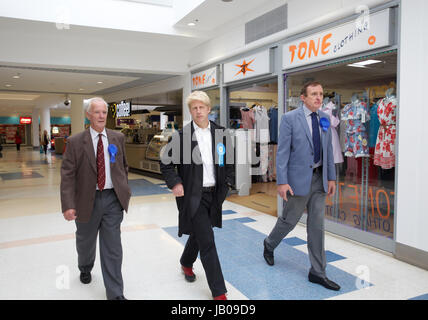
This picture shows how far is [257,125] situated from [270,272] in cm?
441

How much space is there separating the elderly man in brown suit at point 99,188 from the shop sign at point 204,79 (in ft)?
15.6

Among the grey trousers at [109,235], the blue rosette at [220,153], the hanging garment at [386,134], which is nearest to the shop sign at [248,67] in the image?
the hanging garment at [386,134]

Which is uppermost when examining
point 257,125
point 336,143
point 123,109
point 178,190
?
point 123,109

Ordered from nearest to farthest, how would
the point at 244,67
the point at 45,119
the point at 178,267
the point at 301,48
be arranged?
the point at 178,267
the point at 301,48
the point at 244,67
the point at 45,119

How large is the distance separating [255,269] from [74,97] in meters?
15.3

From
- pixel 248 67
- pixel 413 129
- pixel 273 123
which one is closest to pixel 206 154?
pixel 413 129

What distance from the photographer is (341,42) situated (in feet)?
13.7

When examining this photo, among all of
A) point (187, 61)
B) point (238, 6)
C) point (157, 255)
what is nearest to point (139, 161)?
point (187, 61)

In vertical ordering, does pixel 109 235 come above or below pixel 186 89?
below

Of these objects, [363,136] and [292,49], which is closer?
[363,136]

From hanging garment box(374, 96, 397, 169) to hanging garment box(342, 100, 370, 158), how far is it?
29 cm

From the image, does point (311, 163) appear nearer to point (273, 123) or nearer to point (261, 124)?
point (273, 123)

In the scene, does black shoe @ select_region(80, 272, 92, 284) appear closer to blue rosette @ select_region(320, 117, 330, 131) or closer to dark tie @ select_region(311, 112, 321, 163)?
dark tie @ select_region(311, 112, 321, 163)
